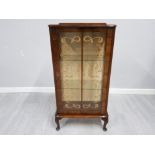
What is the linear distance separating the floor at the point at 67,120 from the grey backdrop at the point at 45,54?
261mm

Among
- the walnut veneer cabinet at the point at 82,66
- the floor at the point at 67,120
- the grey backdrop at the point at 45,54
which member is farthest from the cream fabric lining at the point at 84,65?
the grey backdrop at the point at 45,54

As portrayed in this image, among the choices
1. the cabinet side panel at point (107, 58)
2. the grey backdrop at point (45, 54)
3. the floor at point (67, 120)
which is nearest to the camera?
the cabinet side panel at point (107, 58)

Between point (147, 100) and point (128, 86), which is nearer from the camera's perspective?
point (147, 100)

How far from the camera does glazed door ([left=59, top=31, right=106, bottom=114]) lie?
137 cm

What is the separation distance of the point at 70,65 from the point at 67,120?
78 centimetres

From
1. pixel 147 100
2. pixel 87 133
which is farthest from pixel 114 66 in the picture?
pixel 87 133

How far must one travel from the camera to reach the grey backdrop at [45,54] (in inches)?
89.8

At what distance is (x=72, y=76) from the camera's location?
1.53 metres

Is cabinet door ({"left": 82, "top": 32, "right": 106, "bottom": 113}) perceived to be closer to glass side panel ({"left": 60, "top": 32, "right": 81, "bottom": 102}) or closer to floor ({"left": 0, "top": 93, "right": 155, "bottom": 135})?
glass side panel ({"left": 60, "top": 32, "right": 81, "bottom": 102})

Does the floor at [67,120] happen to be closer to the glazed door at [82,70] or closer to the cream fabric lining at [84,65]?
the glazed door at [82,70]

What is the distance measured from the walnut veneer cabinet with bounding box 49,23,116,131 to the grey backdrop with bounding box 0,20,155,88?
3.23 feet

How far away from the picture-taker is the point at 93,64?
147cm

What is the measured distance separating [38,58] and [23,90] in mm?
619

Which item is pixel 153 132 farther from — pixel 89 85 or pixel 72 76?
pixel 72 76
